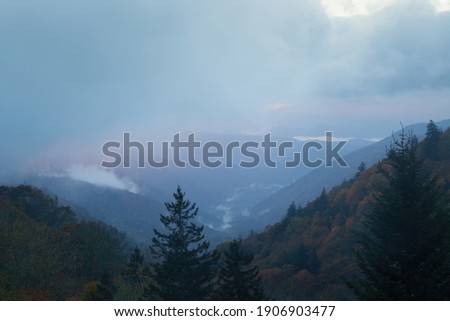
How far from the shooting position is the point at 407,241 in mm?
11062

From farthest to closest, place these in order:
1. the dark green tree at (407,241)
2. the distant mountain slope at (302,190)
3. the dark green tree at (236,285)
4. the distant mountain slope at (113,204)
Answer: the distant mountain slope at (302,190)
the distant mountain slope at (113,204)
the dark green tree at (236,285)
the dark green tree at (407,241)

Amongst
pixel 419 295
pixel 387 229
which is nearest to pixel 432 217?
pixel 387 229

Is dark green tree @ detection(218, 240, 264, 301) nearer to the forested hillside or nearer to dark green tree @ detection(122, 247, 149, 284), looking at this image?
the forested hillside

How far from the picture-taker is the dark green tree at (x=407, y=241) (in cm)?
1038

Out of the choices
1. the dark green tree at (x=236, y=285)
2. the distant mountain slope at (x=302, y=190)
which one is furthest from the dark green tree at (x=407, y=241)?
the distant mountain slope at (x=302, y=190)

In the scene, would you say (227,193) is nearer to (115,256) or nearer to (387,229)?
(115,256)

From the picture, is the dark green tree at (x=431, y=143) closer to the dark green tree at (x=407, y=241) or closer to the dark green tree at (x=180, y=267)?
the dark green tree at (x=180, y=267)

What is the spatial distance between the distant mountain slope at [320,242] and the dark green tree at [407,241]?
3522cm

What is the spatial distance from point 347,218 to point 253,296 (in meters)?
54.5

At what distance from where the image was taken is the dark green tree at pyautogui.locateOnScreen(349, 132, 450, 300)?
1038 centimetres

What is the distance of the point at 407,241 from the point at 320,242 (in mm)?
60186

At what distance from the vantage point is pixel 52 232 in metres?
39.5

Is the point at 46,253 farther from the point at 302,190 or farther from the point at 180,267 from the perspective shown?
the point at 302,190

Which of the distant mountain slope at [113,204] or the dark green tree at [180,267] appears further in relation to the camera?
the distant mountain slope at [113,204]
